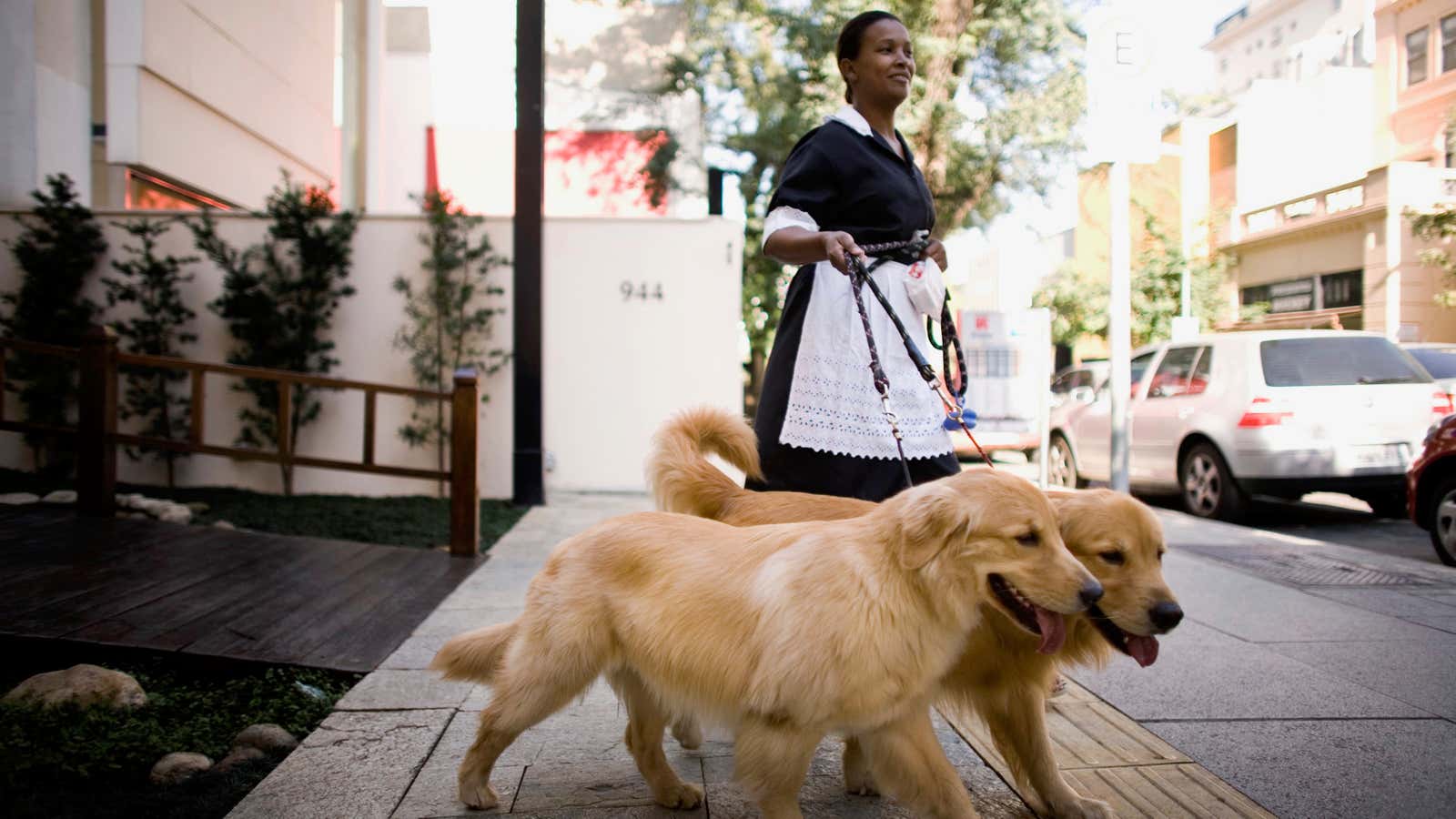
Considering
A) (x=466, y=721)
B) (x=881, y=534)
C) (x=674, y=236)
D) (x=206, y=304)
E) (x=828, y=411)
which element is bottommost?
(x=466, y=721)

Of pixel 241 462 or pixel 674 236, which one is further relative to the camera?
pixel 674 236

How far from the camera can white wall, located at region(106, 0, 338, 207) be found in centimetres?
949

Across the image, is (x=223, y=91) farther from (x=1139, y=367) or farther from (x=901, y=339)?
(x=1139, y=367)

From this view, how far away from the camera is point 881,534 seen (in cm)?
223

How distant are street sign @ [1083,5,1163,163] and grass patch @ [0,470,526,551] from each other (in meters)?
6.07

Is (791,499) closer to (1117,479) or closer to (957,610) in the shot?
(957,610)

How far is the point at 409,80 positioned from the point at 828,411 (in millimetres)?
16740

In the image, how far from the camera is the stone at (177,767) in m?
2.93

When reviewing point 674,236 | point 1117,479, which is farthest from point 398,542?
point 1117,479

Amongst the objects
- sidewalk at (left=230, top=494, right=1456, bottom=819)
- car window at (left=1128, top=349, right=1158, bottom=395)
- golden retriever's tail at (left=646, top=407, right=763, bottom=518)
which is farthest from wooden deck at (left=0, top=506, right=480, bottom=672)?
car window at (left=1128, top=349, right=1158, bottom=395)

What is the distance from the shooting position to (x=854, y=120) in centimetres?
319

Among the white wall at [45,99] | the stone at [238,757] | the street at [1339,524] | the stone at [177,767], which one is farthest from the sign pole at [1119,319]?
the white wall at [45,99]

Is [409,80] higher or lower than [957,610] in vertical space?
higher

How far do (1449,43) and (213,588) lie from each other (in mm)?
6207
